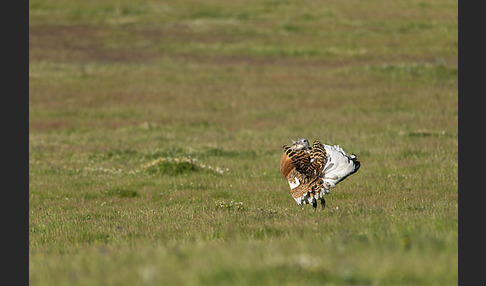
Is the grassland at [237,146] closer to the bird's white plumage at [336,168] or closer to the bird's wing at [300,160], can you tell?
the bird's white plumage at [336,168]

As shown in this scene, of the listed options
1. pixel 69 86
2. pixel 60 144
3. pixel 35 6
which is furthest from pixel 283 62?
pixel 35 6

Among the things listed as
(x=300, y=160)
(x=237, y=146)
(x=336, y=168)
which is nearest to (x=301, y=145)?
(x=300, y=160)

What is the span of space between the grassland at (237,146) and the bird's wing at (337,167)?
56 cm

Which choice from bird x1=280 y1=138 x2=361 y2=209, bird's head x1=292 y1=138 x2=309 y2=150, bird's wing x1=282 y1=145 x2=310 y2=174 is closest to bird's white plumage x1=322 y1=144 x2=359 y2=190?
bird x1=280 y1=138 x2=361 y2=209

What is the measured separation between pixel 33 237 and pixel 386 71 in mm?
34095

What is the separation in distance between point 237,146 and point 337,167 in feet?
45.2

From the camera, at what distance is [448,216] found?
30.8 ft

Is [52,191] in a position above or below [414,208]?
below

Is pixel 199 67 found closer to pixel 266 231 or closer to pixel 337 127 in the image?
pixel 337 127

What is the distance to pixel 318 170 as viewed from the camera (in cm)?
1184


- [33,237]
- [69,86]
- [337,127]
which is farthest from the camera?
[69,86]

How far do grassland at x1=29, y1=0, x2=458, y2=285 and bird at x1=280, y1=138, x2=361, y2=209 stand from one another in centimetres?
51

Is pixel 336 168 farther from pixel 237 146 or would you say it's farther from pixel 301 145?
pixel 237 146

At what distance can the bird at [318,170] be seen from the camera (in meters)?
11.8
